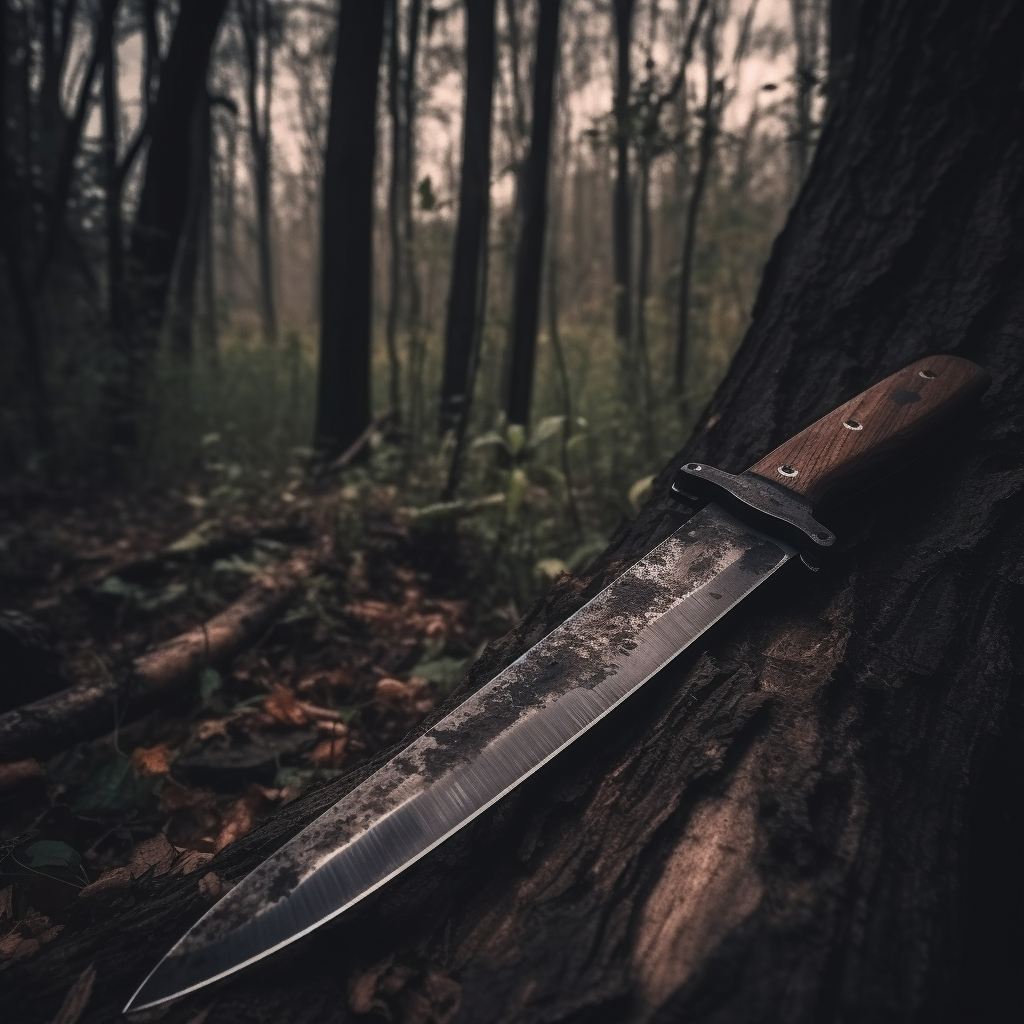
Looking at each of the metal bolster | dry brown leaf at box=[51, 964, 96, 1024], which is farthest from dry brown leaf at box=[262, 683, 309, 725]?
the metal bolster

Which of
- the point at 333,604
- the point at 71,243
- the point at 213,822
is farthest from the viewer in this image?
the point at 71,243

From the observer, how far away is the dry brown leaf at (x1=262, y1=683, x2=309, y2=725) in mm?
2203

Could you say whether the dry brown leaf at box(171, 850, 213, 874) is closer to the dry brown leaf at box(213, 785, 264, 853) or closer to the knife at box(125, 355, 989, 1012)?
the dry brown leaf at box(213, 785, 264, 853)

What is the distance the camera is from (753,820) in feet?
3.22

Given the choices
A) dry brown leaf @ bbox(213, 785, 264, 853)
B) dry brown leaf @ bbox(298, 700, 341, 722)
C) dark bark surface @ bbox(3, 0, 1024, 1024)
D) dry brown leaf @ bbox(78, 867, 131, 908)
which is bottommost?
dry brown leaf @ bbox(298, 700, 341, 722)

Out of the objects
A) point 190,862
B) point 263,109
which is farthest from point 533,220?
point 263,109

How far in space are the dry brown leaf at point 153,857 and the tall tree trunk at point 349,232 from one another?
397 centimetres

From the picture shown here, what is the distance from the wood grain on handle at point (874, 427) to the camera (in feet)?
4.67

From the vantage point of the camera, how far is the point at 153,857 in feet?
5.00

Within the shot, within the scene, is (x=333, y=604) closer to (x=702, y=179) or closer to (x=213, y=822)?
(x=213, y=822)

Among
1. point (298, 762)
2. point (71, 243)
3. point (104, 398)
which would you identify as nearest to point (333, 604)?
point (298, 762)

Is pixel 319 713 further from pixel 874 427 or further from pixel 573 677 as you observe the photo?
pixel 874 427

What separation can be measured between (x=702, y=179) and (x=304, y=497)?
3627mm

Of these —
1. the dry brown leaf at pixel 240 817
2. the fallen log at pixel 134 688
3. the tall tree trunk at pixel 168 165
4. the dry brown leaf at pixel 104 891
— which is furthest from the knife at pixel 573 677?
the tall tree trunk at pixel 168 165
